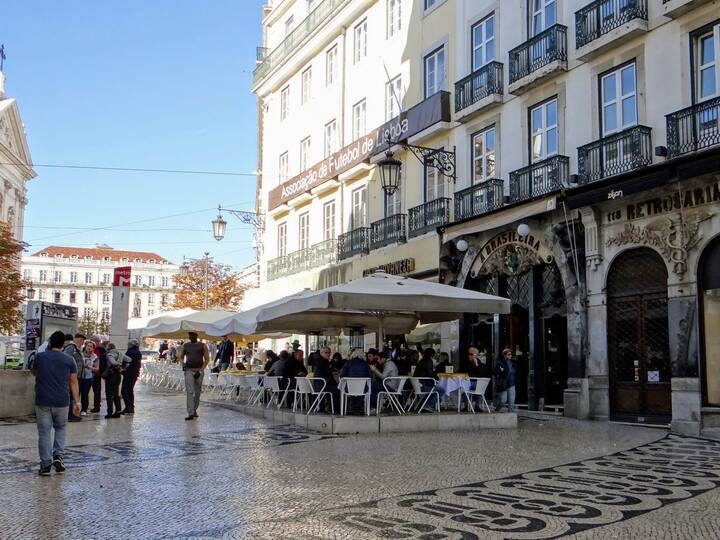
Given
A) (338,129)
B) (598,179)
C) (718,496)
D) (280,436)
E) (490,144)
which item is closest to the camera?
(718,496)

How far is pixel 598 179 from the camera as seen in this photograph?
1728 cm

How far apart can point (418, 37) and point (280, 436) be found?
1637 cm

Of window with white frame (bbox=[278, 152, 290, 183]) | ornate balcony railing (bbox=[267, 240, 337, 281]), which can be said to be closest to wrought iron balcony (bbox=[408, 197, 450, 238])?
ornate balcony railing (bbox=[267, 240, 337, 281])

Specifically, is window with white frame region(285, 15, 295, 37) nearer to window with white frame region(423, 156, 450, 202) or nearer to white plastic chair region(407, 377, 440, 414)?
window with white frame region(423, 156, 450, 202)

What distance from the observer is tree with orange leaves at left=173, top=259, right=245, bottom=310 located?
60.2 meters

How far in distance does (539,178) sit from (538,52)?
321cm

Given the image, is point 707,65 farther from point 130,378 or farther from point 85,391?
point 85,391

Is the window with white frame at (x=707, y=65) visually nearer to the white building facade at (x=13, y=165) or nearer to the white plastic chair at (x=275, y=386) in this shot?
the white plastic chair at (x=275, y=386)

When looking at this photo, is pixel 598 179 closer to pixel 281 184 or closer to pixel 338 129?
pixel 338 129

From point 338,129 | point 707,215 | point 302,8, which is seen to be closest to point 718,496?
point 707,215

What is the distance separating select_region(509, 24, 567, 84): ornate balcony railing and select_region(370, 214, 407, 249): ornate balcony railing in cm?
654

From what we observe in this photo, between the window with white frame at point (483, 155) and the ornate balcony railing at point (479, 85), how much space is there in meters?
0.96

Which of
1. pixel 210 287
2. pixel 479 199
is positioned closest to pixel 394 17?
pixel 479 199

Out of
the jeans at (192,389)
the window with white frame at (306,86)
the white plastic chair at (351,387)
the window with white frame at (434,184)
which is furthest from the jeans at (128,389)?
the window with white frame at (306,86)
